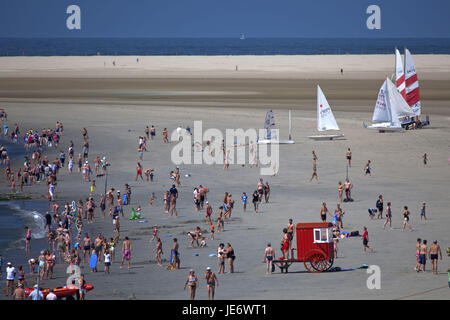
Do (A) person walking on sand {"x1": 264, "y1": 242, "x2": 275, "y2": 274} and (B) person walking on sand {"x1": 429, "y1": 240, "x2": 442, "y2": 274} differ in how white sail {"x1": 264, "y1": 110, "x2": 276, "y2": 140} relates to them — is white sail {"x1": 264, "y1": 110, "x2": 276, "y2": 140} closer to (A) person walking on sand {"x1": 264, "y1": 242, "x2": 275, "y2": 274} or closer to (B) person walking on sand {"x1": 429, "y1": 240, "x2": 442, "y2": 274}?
(A) person walking on sand {"x1": 264, "y1": 242, "x2": 275, "y2": 274}

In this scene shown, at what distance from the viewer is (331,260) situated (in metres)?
31.2

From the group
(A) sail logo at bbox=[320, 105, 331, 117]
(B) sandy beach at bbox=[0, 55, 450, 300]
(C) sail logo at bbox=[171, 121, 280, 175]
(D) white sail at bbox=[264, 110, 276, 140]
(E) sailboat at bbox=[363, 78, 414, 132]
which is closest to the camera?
(B) sandy beach at bbox=[0, 55, 450, 300]

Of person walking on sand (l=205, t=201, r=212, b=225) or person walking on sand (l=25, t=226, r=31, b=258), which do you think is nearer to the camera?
person walking on sand (l=25, t=226, r=31, b=258)

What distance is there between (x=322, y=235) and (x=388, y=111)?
40855mm

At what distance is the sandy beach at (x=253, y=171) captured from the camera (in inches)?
1201

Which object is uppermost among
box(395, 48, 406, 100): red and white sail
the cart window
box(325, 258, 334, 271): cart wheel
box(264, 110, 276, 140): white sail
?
box(395, 48, 406, 100): red and white sail

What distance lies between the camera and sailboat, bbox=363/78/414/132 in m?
69.4

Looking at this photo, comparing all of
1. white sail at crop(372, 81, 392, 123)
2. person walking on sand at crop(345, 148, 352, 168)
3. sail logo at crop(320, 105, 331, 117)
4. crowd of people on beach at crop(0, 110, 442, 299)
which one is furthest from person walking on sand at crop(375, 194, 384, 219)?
white sail at crop(372, 81, 392, 123)

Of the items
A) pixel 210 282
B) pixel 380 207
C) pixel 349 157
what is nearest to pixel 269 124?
pixel 349 157

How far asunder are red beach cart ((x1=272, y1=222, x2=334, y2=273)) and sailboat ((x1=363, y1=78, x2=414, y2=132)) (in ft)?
127

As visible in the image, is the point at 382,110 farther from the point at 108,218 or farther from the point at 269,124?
the point at 108,218

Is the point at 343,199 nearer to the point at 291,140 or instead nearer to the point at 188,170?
the point at 188,170

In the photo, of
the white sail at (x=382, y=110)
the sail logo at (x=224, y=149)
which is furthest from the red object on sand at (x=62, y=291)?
the white sail at (x=382, y=110)
